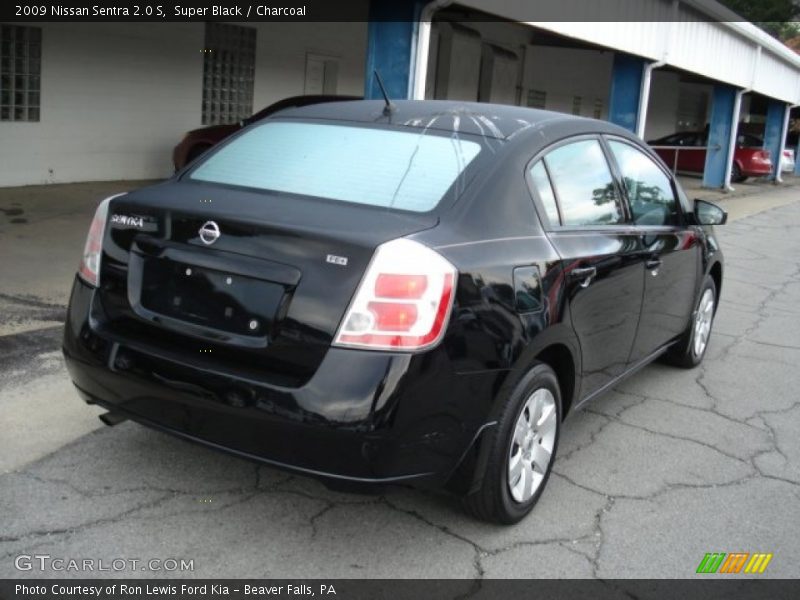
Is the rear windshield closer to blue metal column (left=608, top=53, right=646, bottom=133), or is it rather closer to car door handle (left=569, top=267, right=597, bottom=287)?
car door handle (left=569, top=267, right=597, bottom=287)

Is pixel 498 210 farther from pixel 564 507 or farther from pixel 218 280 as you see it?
pixel 564 507

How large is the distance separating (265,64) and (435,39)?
217 inches

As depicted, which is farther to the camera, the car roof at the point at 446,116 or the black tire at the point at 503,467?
the car roof at the point at 446,116

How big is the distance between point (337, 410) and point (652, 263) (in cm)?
236

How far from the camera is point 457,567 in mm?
3025

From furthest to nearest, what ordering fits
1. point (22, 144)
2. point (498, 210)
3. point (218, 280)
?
point (22, 144), point (498, 210), point (218, 280)

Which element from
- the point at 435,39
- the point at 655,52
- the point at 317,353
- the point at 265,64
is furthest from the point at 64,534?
the point at 435,39

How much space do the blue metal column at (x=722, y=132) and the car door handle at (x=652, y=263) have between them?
19135 mm

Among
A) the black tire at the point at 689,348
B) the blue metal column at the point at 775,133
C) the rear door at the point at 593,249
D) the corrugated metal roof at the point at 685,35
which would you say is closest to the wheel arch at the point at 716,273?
the black tire at the point at 689,348

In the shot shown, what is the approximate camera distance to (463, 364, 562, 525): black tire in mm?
3076

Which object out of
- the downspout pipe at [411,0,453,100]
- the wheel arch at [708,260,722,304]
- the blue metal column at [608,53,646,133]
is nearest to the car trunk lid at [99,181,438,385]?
the wheel arch at [708,260,722,304]

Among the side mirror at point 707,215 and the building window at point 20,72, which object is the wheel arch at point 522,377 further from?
the building window at point 20,72

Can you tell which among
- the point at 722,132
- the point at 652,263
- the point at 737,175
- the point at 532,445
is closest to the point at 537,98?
the point at 722,132

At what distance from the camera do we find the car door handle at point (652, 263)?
4.30 meters
